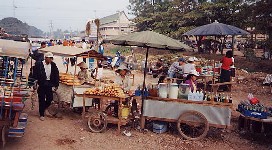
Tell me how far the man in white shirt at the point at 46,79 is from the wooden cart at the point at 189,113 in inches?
111

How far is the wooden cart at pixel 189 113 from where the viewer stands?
709cm

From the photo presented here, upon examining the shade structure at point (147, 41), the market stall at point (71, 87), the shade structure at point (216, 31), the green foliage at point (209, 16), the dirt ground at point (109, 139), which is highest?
the green foliage at point (209, 16)

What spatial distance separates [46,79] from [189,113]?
13.8 ft

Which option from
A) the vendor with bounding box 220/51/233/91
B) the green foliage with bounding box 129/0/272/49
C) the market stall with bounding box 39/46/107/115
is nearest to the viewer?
the market stall with bounding box 39/46/107/115

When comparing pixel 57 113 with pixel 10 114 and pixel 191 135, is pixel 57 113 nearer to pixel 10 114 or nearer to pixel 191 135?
pixel 10 114

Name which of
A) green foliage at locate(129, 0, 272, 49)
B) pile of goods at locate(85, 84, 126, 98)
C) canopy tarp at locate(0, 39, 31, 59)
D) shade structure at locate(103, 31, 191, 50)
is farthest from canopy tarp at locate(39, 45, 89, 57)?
green foliage at locate(129, 0, 272, 49)

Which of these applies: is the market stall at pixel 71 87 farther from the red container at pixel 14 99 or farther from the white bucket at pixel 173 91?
the white bucket at pixel 173 91

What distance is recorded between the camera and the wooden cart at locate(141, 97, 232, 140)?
709cm

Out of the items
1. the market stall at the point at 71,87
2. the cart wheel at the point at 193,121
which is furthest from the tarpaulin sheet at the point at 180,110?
the market stall at the point at 71,87

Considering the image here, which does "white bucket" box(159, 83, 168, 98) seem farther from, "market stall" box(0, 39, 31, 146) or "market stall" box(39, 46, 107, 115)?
"market stall" box(0, 39, 31, 146)

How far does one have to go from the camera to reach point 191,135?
7.63m

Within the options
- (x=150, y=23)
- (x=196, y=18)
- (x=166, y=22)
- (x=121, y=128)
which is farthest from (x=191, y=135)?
(x=150, y=23)

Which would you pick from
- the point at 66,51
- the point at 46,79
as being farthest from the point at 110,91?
the point at 66,51

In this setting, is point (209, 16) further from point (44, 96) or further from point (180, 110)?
point (44, 96)
